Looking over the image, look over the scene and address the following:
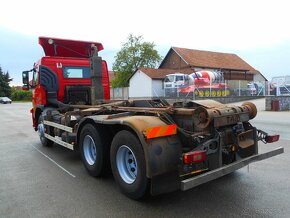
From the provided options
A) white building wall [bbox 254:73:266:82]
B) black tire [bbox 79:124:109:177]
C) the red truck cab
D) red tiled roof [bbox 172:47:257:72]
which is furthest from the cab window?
white building wall [bbox 254:73:266:82]

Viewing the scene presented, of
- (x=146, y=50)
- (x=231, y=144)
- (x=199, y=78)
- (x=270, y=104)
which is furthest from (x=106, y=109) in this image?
(x=146, y=50)

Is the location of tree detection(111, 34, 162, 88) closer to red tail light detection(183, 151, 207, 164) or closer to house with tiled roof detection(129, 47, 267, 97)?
house with tiled roof detection(129, 47, 267, 97)

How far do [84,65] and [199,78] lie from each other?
84.7 ft

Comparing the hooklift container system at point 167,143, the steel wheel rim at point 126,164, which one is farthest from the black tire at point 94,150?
the steel wheel rim at point 126,164

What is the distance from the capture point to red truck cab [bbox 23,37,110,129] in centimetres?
811

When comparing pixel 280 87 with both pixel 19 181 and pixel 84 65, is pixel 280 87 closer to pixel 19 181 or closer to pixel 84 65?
pixel 84 65

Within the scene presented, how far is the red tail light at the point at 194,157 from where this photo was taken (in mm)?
3568

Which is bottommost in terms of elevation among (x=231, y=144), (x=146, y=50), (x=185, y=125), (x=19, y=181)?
(x=19, y=181)

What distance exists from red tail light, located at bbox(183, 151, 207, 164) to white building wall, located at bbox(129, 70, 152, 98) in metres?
36.4

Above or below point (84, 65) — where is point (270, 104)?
below

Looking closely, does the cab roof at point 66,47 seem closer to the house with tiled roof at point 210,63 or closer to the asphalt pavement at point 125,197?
the asphalt pavement at point 125,197

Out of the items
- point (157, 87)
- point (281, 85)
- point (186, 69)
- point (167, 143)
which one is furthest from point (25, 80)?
point (186, 69)

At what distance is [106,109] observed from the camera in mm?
5645

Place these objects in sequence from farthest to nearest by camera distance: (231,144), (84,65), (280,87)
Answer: (280,87)
(84,65)
(231,144)
